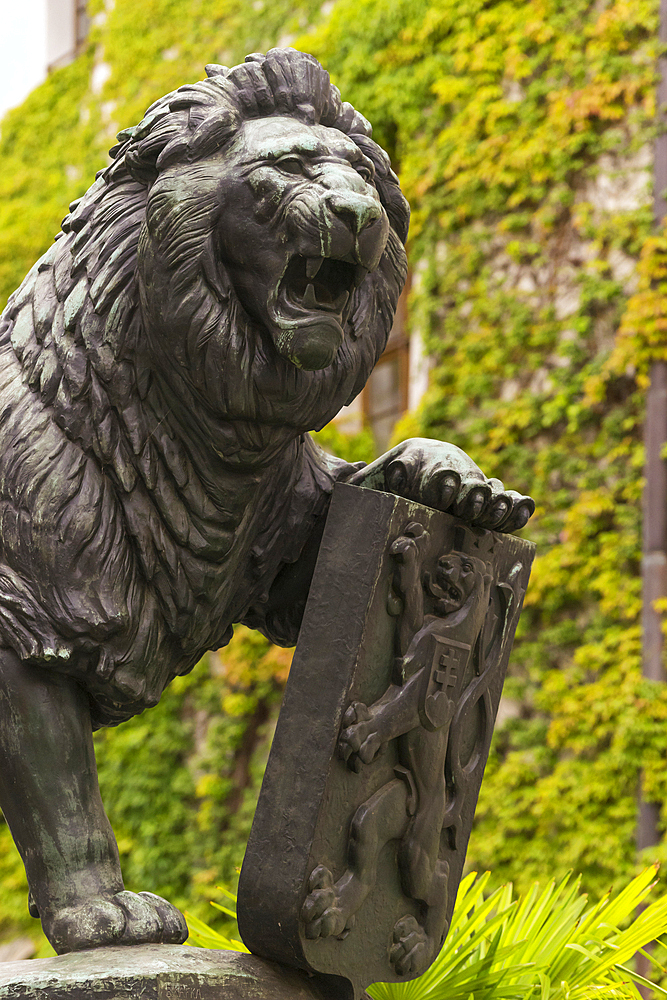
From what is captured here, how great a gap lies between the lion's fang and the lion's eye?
116mm

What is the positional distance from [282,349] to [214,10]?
6176 mm

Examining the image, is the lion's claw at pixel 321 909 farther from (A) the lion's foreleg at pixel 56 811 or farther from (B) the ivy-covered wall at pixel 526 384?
(B) the ivy-covered wall at pixel 526 384

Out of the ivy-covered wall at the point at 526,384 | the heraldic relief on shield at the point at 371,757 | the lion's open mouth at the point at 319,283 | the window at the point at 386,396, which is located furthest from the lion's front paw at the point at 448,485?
the window at the point at 386,396

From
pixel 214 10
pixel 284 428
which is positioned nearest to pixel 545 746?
pixel 284 428

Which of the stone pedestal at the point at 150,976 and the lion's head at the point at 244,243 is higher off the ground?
the lion's head at the point at 244,243

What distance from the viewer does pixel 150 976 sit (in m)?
1.33

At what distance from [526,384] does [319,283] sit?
3.65 m

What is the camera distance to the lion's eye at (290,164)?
139 cm

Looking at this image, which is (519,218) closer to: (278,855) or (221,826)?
(221,826)

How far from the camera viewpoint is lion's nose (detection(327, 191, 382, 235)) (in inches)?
53.2

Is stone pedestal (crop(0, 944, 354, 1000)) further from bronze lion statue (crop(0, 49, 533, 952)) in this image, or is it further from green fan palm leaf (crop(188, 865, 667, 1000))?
green fan palm leaf (crop(188, 865, 667, 1000))

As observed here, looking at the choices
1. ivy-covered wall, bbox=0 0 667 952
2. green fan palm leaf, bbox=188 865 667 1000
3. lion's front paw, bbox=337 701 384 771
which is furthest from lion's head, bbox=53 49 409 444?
ivy-covered wall, bbox=0 0 667 952

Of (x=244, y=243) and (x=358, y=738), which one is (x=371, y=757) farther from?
(x=244, y=243)

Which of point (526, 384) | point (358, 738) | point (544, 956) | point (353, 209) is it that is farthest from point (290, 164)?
point (526, 384)
